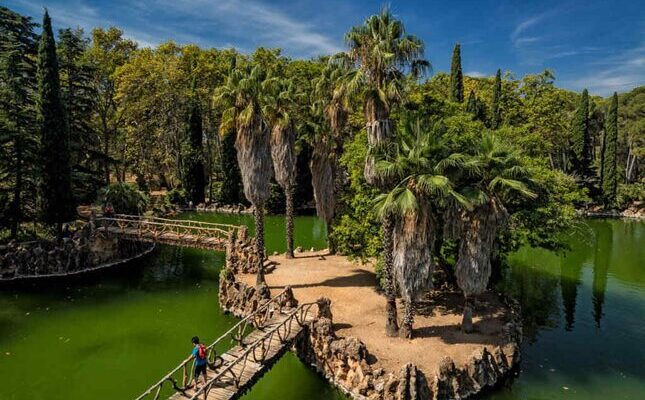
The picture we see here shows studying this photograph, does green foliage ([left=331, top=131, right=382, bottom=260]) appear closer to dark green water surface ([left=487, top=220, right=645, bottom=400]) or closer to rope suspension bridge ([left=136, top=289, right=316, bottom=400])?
rope suspension bridge ([left=136, top=289, right=316, bottom=400])

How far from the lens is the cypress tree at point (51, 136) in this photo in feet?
101

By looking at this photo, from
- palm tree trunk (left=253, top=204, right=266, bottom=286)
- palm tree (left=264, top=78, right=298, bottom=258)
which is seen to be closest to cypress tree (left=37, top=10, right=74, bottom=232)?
palm tree (left=264, top=78, right=298, bottom=258)

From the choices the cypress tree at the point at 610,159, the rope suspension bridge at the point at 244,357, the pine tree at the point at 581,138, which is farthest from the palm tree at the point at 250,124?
the cypress tree at the point at 610,159

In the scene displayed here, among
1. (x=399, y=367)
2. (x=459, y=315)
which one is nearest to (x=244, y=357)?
(x=399, y=367)

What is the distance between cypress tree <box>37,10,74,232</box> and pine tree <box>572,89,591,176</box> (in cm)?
5951

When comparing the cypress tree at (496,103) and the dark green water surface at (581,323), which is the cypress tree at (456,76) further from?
the dark green water surface at (581,323)

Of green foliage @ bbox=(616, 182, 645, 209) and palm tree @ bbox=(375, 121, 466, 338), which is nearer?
palm tree @ bbox=(375, 121, 466, 338)

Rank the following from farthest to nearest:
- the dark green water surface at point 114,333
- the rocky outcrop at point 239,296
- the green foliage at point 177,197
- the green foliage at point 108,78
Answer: the green foliage at point 177,197
the green foliage at point 108,78
the rocky outcrop at point 239,296
the dark green water surface at point 114,333

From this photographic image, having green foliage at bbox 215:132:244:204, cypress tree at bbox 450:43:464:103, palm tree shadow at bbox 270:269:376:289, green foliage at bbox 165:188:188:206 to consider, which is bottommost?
palm tree shadow at bbox 270:269:376:289

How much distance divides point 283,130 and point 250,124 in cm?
453

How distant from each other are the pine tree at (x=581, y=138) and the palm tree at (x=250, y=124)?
52272 mm

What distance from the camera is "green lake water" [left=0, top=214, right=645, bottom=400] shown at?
53.9ft

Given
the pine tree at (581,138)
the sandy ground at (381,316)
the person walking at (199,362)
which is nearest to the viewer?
the person walking at (199,362)

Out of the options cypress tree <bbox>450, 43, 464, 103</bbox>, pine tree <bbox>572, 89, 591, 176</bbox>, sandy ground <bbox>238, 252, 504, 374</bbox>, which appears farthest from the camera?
pine tree <bbox>572, 89, 591, 176</bbox>
